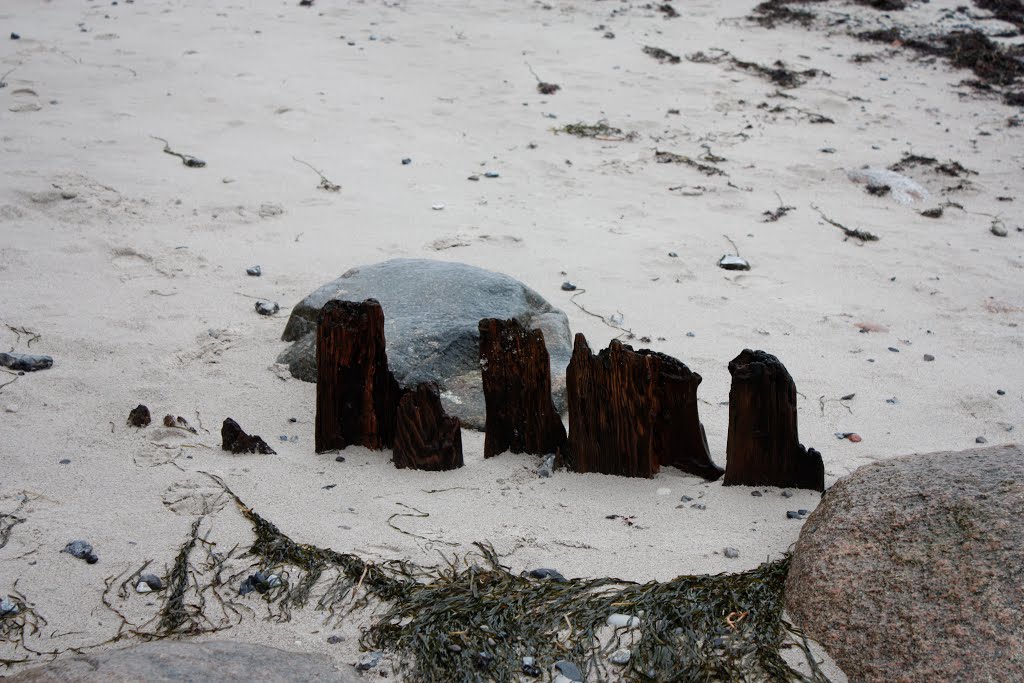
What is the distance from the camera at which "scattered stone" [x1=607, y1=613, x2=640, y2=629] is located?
9.54ft

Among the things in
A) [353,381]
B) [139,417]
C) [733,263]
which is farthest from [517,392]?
[733,263]

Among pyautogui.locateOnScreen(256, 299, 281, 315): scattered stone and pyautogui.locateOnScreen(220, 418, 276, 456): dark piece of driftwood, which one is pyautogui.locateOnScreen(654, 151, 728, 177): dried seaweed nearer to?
pyautogui.locateOnScreen(256, 299, 281, 315): scattered stone

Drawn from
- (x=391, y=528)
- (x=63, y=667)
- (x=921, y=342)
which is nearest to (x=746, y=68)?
(x=921, y=342)

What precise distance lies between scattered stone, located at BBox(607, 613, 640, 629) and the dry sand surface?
0.26 m

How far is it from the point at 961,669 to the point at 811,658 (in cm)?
40

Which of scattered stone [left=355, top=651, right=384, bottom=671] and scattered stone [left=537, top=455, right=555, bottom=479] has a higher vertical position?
scattered stone [left=355, top=651, right=384, bottom=671]

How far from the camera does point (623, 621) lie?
9.59 feet

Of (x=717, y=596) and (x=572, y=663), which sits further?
(x=717, y=596)

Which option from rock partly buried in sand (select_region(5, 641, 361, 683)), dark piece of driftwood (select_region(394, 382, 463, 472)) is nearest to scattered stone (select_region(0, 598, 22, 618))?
rock partly buried in sand (select_region(5, 641, 361, 683))

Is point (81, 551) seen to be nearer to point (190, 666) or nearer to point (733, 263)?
point (190, 666)

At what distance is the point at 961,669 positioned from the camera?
8.43 feet

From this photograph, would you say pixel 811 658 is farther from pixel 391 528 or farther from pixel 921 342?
pixel 921 342

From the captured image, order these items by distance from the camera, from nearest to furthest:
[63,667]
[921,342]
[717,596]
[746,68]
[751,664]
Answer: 1. [63,667]
2. [751,664]
3. [717,596]
4. [921,342]
5. [746,68]

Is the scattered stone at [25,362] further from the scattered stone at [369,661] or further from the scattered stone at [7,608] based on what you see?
the scattered stone at [369,661]
